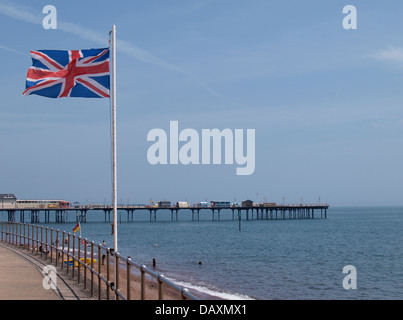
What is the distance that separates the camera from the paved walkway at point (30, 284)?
12.0 meters

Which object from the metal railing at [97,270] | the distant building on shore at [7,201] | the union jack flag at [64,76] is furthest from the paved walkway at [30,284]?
the distant building on shore at [7,201]

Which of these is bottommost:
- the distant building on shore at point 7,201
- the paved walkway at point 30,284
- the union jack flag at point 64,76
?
the distant building on shore at point 7,201

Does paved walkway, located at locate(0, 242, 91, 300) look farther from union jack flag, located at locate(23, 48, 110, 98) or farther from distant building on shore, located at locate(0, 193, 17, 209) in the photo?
distant building on shore, located at locate(0, 193, 17, 209)

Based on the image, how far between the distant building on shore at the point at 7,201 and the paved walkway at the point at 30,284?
11134 centimetres

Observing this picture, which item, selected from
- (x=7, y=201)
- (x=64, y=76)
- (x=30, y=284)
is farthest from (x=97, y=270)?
(x=7, y=201)

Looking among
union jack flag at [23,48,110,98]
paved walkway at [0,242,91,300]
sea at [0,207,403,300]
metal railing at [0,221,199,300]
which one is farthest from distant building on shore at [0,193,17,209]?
union jack flag at [23,48,110,98]

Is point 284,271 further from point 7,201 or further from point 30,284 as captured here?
point 7,201

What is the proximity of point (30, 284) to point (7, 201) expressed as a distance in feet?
394

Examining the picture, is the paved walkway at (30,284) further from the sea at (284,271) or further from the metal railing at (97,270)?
the sea at (284,271)

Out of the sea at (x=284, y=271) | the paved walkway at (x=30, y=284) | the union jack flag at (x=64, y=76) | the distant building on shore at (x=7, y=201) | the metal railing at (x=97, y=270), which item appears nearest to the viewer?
the metal railing at (x=97, y=270)

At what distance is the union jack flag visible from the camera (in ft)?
44.3

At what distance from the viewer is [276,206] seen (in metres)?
151

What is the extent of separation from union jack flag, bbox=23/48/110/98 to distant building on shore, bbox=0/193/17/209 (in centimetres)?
11815

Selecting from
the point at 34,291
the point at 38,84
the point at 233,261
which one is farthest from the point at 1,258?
the point at 233,261
